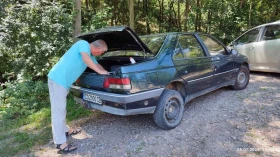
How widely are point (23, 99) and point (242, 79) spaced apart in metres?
5.20

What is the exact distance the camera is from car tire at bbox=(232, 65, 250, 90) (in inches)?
205

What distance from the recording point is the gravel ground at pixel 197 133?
296 cm

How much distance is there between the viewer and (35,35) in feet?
17.7

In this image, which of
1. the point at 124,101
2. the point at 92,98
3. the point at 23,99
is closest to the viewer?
the point at 124,101

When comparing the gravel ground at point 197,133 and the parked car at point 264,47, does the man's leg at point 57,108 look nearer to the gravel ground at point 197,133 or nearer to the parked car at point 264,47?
the gravel ground at point 197,133

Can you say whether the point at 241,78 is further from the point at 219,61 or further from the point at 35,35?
the point at 35,35

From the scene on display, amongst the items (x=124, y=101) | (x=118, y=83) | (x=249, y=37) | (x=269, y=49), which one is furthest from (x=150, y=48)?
(x=249, y=37)

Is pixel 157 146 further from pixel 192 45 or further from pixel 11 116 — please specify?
pixel 11 116

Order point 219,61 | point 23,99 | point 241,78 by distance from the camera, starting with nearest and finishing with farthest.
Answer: point 219,61 < point 23,99 < point 241,78

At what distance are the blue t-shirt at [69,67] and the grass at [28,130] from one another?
116 cm

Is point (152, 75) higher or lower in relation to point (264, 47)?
lower

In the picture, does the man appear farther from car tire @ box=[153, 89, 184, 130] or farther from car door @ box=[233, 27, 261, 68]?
car door @ box=[233, 27, 261, 68]

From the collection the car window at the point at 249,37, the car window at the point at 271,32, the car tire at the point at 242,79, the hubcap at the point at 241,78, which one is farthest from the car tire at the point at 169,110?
the car window at the point at 249,37

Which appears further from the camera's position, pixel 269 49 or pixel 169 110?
pixel 269 49
